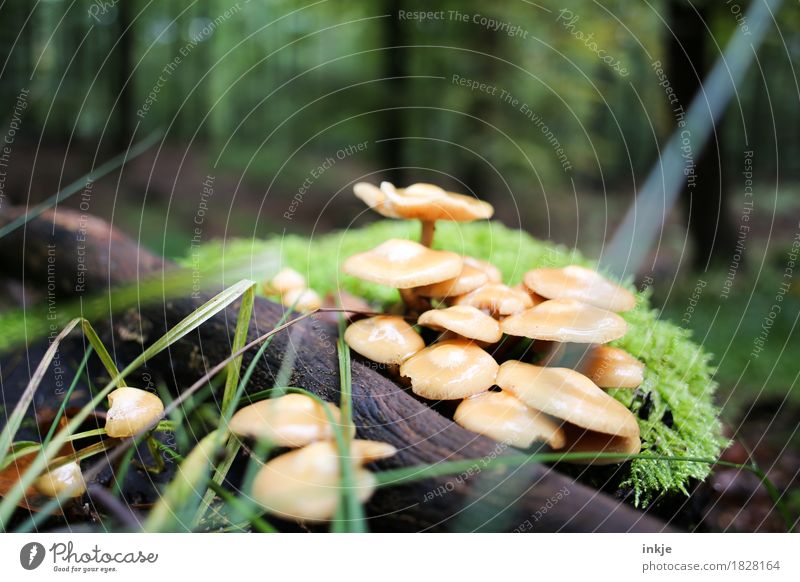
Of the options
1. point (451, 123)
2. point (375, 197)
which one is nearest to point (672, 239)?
point (451, 123)

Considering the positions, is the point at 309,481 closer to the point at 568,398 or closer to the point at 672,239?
the point at 568,398

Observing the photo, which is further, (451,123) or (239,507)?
(451,123)

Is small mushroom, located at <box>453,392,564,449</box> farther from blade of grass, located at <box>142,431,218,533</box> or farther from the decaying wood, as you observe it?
blade of grass, located at <box>142,431,218,533</box>

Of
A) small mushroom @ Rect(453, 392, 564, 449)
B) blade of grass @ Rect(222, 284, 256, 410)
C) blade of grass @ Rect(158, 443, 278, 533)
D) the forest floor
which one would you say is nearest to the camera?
blade of grass @ Rect(158, 443, 278, 533)

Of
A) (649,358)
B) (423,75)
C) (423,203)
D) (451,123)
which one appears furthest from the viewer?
(451,123)

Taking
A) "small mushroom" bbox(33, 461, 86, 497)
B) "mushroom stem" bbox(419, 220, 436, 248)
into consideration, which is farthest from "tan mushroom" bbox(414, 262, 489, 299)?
"small mushroom" bbox(33, 461, 86, 497)

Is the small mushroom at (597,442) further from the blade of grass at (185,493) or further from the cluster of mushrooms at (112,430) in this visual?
the cluster of mushrooms at (112,430)

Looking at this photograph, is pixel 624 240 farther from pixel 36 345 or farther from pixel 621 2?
pixel 36 345
